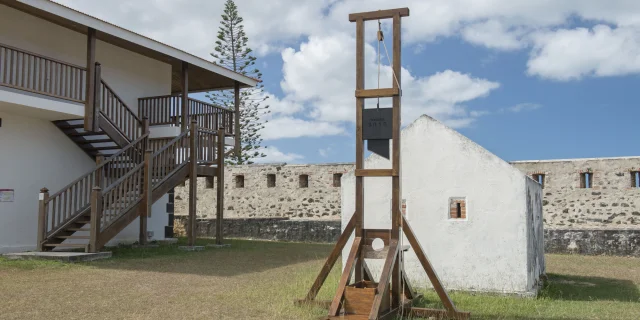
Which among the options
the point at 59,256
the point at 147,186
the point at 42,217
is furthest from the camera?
the point at 147,186

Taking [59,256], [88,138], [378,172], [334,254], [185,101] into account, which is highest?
[185,101]

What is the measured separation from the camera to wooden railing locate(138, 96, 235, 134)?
16.1m

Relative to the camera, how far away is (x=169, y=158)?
1428cm

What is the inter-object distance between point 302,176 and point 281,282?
14.7 m

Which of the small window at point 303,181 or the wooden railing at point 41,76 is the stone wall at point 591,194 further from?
the wooden railing at point 41,76

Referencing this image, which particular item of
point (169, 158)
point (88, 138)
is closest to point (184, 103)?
point (169, 158)

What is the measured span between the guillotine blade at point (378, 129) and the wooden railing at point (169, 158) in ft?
25.2

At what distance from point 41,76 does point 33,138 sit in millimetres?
2052

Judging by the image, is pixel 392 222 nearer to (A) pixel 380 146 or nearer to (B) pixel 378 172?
(B) pixel 378 172

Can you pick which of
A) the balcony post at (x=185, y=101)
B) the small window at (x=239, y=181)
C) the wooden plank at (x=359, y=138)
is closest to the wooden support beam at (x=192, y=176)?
A: the balcony post at (x=185, y=101)

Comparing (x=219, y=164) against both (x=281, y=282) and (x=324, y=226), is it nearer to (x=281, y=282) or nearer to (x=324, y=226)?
(x=324, y=226)

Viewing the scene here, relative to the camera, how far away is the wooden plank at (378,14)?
6.96m

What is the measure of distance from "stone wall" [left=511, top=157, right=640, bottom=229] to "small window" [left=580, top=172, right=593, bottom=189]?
12 centimetres

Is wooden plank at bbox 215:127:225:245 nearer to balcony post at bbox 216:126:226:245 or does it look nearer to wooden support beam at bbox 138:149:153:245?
balcony post at bbox 216:126:226:245
